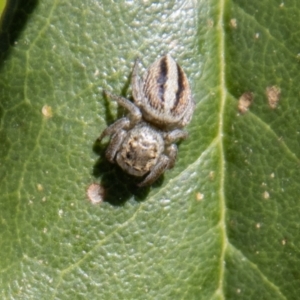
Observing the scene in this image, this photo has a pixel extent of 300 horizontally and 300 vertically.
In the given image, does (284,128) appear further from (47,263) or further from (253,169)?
(47,263)

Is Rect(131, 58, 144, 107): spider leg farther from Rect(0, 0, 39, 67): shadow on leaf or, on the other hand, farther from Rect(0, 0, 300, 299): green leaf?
Rect(0, 0, 39, 67): shadow on leaf

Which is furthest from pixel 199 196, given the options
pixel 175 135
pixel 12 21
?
pixel 12 21

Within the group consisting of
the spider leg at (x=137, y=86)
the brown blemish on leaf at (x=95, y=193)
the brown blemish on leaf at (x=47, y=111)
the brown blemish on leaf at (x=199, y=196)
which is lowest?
the brown blemish on leaf at (x=95, y=193)

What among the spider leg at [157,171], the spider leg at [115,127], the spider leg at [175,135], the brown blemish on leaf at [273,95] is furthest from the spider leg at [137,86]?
the brown blemish on leaf at [273,95]

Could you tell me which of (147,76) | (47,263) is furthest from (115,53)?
(47,263)

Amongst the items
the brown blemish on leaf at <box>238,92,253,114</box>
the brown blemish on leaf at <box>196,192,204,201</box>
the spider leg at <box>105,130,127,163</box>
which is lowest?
the spider leg at <box>105,130,127,163</box>

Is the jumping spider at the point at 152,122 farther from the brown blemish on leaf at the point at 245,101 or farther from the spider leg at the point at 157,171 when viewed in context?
the brown blemish on leaf at the point at 245,101

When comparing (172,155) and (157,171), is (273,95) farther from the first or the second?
(157,171)

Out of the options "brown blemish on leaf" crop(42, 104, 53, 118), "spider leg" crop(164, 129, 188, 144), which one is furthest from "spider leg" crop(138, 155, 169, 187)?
"brown blemish on leaf" crop(42, 104, 53, 118)
